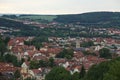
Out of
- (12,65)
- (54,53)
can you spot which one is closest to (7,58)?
(12,65)

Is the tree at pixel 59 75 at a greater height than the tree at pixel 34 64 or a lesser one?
greater

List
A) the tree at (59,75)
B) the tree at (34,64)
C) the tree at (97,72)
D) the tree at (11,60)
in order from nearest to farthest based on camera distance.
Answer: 1. the tree at (97,72)
2. the tree at (59,75)
3. the tree at (34,64)
4. the tree at (11,60)

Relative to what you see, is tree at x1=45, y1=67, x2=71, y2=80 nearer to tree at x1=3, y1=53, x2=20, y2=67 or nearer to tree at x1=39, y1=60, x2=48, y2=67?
tree at x1=39, y1=60, x2=48, y2=67

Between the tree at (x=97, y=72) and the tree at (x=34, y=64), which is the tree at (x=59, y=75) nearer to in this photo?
the tree at (x=97, y=72)

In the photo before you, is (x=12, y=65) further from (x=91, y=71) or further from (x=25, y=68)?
(x=91, y=71)

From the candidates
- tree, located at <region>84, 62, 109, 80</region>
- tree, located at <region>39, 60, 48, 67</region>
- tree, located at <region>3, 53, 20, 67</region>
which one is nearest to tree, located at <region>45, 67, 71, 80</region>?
tree, located at <region>84, 62, 109, 80</region>

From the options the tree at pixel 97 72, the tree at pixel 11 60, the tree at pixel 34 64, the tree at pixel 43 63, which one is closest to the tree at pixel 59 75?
the tree at pixel 97 72

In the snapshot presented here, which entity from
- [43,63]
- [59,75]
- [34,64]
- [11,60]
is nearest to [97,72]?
[59,75]

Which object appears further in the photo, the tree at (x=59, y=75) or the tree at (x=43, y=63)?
the tree at (x=43, y=63)

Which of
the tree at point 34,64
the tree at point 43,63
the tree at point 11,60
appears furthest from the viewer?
the tree at point 11,60

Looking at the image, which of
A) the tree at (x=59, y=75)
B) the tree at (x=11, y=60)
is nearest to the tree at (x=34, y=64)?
the tree at (x=11, y=60)

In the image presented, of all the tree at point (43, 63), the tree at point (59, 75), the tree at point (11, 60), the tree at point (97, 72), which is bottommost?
the tree at point (43, 63)
